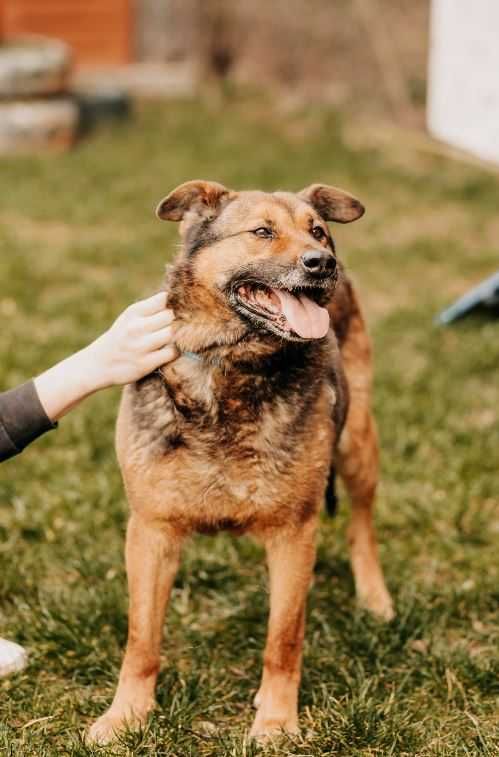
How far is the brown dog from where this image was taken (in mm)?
2953

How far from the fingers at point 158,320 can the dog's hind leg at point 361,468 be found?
93 cm

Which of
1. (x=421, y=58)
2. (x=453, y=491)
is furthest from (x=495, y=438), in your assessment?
(x=421, y=58)

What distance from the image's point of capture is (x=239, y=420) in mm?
3027

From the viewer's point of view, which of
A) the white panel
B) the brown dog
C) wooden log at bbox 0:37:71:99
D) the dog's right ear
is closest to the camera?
the brown dog

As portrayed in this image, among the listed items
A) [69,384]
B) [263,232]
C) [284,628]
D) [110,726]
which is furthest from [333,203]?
[110,726]

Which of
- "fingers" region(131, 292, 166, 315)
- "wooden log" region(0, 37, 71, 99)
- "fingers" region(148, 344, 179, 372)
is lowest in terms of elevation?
"wooden log" region(0, 37, 71, 99)

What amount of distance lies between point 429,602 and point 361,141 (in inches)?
344

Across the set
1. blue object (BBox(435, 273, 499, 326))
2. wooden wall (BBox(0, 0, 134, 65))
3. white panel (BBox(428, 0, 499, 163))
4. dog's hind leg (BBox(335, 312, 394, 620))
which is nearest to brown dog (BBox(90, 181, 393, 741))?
dog's hind leg (BBox(335, 312, 394, 620))

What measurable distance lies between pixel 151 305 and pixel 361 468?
1.24 metres

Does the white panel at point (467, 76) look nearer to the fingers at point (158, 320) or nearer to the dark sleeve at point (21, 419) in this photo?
the fingers at point (158, 320)

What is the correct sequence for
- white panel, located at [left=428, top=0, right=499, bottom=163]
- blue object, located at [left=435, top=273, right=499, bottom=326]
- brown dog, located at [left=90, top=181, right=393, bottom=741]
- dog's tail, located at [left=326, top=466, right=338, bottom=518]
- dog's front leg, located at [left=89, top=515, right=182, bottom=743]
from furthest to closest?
blue object, located at [left=435, top=273, right=499, bottom=326], white panel, located at [left=428, top=0, right=499, bottom=163], dog's tail, located at [left=326, top=466, right=338, bottom=518], dog's front leg, located at [left=89, top=515, right=182, bottom=743], brown dog, located at [left=90, top=181, right=393, bottom=741]

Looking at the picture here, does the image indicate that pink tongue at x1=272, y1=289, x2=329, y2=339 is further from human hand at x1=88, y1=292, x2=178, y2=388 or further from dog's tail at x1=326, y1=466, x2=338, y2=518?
dog's tail at x1=326, y1=466, x2=338, y2=518

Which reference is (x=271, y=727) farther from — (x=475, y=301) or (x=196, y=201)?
(x=475, y=301)

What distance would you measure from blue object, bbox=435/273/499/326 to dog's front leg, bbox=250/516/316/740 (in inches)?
136
